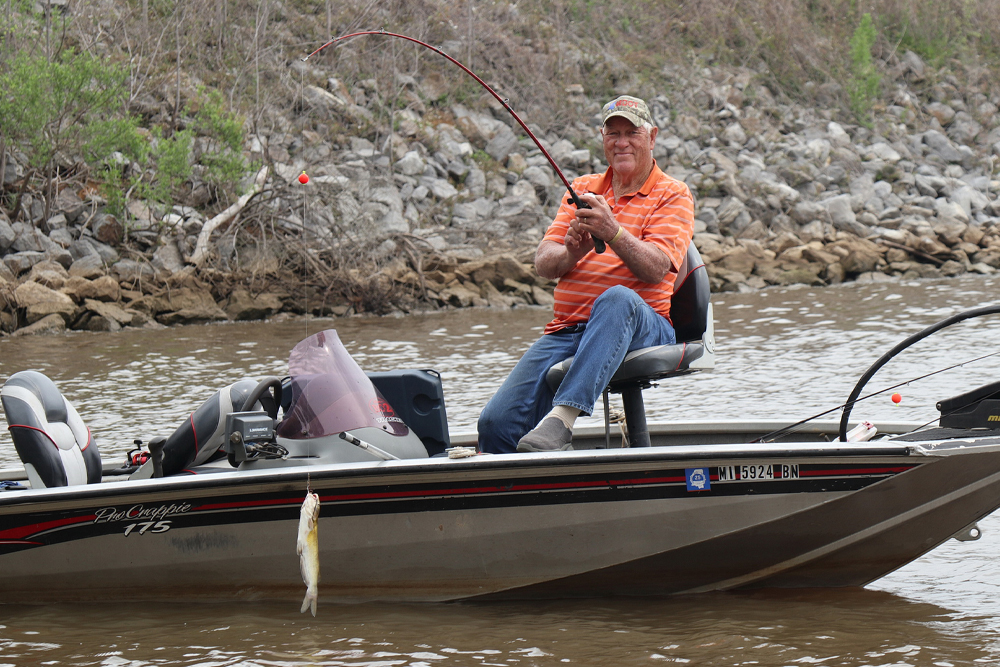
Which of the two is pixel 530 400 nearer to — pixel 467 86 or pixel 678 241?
pixel 678 241

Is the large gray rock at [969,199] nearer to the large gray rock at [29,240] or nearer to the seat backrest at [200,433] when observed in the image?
the large gray rock at [29,240]

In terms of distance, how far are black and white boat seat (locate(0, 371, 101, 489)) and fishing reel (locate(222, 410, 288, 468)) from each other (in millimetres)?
666

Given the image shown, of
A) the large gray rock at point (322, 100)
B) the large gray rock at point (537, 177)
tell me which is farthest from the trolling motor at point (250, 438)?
the large gray rock at point (322, 100)

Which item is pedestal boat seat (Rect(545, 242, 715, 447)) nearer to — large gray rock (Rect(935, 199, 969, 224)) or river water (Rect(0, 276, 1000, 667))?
river water (Rect(0, 276, 1000, 667))

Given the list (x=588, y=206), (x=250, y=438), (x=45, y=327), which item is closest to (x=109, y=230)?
(x=45, y=327)

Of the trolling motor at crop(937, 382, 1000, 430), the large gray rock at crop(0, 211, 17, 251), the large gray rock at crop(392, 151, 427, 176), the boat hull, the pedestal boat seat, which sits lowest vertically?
the boat hull

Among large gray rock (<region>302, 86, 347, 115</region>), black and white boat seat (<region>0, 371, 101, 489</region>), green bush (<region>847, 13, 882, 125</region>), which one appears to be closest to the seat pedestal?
black and white boat seat (<region>0, 371, 101, 489</region>)

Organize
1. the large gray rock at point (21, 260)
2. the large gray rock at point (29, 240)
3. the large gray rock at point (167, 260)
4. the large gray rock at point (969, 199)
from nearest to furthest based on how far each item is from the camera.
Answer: the large gray rock at point (21, 260)
the large gray rock at point (29, 240)
the large gray rock at point (167, 260)
the large gray rock at point (969, 199)

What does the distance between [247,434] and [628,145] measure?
5.59 feet

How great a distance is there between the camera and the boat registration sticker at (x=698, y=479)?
342cm

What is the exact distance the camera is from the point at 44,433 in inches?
149

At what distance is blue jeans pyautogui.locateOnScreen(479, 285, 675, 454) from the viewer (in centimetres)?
361

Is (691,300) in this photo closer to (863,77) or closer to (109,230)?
(109,230)

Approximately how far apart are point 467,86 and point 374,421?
1865cm
